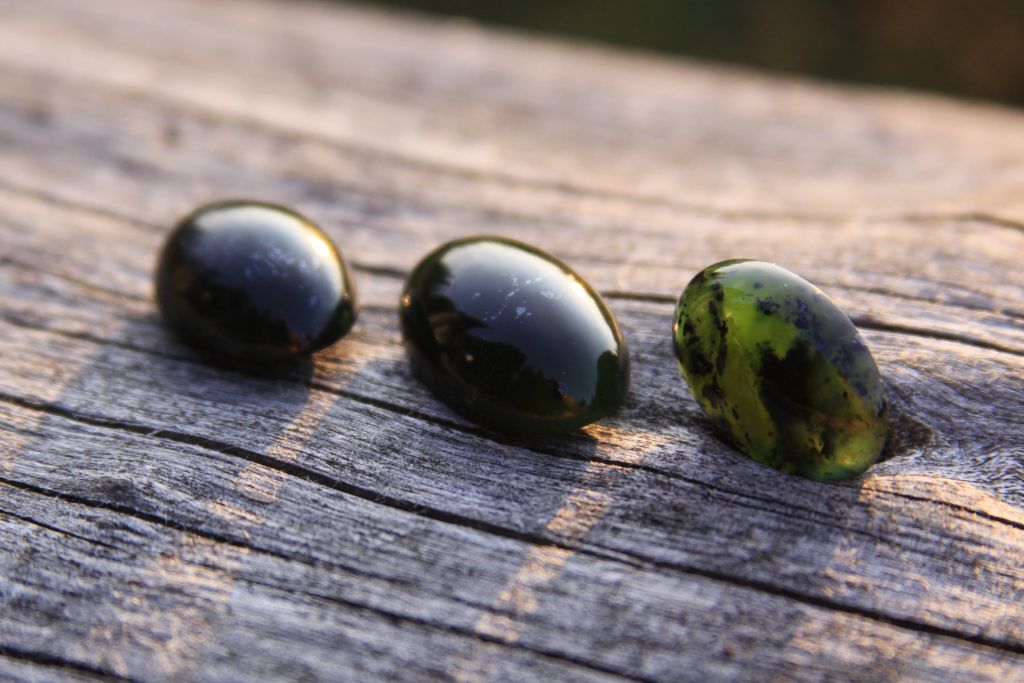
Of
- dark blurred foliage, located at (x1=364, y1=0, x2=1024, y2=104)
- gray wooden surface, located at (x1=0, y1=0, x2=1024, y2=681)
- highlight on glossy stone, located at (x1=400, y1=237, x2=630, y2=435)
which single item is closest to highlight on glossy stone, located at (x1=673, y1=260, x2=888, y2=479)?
gray wooden surface, located at (x1=0, y1=0, x2=1024, y2=681)

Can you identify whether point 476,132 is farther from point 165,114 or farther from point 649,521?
point 649,521

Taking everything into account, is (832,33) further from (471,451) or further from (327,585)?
(327,585)

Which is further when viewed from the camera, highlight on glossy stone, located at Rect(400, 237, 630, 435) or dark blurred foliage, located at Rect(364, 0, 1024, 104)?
dark blurred foliage, located at Rect(364, 0, 1024, 104)

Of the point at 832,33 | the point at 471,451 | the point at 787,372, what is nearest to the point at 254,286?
the point at 471,451

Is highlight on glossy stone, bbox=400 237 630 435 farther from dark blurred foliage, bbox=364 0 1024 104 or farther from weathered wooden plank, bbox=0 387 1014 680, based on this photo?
dark blurred foliage, bbox=364 0 1024 104

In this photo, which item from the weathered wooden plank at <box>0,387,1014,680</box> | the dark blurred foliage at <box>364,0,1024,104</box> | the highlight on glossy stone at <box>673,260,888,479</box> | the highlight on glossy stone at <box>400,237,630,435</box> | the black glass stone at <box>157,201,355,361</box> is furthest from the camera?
the dark blurred foliage at <box>364,0,1024,104</box>

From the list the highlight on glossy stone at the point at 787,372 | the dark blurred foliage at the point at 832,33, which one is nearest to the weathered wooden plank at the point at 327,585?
the highlight on glossy stone at the point at 787,372

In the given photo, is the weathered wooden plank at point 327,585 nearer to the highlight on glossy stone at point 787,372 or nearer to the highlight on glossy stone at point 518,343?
the highlight on glossy stone at point 518,343

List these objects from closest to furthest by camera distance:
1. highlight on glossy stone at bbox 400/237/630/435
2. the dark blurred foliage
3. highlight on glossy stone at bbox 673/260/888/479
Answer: highlight on glossy stone at bbox 673/260/888/479 < highlight on glossy stone at bbox 400/237/630/435 < the dark blurred foliage
